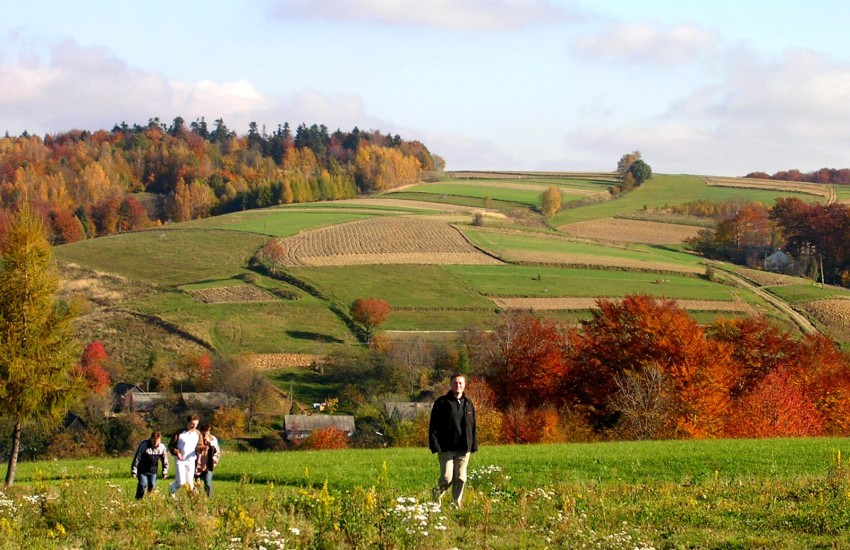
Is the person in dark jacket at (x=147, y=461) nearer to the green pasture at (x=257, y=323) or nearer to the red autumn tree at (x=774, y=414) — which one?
the red autumn tree at (x=774, y=414)

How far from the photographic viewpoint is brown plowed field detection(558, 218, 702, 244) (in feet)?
382

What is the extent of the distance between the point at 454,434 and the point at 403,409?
4503 cm

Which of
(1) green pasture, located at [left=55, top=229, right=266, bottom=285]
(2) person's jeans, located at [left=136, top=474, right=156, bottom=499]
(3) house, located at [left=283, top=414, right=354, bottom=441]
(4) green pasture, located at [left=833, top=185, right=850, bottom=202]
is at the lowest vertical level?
(3) house, located at [left=283, top=414, right=354, bottom=441]

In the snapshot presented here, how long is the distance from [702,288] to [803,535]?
7849 centimetres

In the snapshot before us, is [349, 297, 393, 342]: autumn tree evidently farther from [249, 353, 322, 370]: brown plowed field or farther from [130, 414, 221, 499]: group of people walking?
[130, 414, 221, 499]: group of people walking

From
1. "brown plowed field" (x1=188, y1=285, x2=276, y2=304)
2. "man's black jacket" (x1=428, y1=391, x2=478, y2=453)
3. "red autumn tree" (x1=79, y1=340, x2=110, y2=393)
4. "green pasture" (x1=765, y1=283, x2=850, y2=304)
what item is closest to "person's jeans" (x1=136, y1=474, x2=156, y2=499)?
"man's black jacket" (x1=428, y1=391, x2=478, y2=453)

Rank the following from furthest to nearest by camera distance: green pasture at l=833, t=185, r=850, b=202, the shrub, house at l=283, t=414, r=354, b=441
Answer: green pasture at l=833, t=185, r=850, b=202
house at l=283, t=414, r=354, b=441
the shrub

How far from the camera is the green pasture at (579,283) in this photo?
83875 millimetres

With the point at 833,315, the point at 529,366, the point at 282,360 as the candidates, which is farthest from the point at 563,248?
the point at 529,366

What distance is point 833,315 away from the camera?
8000cm

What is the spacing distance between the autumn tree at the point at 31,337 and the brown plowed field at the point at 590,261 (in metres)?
74.7

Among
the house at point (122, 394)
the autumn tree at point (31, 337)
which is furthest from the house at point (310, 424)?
the autumn tree at point (31, 337)

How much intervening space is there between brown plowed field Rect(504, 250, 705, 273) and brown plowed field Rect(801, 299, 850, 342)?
14.3 meters

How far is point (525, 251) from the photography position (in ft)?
336
